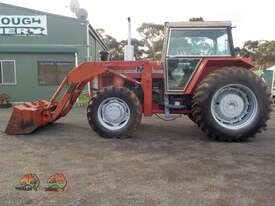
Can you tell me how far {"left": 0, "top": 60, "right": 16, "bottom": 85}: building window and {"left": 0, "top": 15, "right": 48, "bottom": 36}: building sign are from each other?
4.10ft

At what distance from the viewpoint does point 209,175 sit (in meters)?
2.36

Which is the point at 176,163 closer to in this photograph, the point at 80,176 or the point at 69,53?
the point at 80,176

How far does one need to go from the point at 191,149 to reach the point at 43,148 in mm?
2429

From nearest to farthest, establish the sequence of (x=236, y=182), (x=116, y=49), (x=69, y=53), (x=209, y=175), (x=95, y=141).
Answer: (x=236, y=182) < (x=209, y=175) < (x=95, y=141) < (x=69, y=53) < (x=116, y=49)

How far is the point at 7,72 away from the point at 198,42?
342 inches

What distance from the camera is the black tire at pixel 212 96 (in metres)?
3.56

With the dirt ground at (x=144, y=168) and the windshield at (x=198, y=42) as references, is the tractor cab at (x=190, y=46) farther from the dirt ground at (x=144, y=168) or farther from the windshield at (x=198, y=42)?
the dirt ground at (x=144, y=168)

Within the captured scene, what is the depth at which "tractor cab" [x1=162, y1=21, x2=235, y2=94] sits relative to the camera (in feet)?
13.1

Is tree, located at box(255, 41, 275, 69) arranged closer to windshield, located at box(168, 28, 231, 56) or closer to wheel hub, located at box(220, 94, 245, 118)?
windshield, located at box(168, 28, 231, 56)

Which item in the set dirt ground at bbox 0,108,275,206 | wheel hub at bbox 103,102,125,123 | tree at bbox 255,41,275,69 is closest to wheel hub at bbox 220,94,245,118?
dirt ground at bbox 0,108,275,206

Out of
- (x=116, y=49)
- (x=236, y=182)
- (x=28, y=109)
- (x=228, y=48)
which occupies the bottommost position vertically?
(x=236, y=182)

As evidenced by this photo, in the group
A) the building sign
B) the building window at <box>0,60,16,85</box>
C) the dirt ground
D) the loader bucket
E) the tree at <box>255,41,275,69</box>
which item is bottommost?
the dirt ground

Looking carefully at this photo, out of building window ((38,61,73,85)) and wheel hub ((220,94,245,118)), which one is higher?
building window ((38,61,73,85))

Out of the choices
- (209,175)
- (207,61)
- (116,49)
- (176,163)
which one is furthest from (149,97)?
(116,49)
